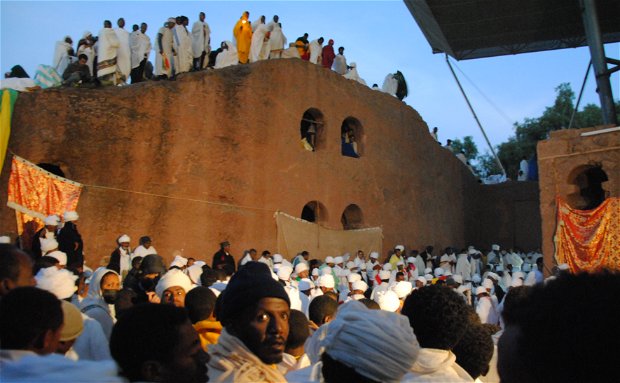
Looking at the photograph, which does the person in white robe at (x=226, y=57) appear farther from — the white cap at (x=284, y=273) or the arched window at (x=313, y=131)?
the white cap at (x=284, y=273)

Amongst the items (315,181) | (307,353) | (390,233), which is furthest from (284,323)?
(390,233)

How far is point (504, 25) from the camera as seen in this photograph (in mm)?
21844

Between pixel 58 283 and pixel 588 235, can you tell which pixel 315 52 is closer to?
pixel 588 235

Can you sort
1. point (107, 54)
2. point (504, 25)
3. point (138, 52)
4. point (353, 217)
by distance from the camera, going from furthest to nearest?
point (504, 25), point (353, 217), point (138, 52), point (107, 54)

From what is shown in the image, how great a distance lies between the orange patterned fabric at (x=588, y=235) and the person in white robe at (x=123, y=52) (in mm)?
10303

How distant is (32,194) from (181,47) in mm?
5845

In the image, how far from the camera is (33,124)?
41.2ft

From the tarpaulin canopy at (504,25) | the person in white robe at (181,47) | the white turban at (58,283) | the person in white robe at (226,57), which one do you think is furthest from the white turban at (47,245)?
the tarpaulin canopy at (504,25)

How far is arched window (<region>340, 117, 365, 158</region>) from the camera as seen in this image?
18438 mm

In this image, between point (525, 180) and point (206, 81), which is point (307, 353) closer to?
point (206, 81)

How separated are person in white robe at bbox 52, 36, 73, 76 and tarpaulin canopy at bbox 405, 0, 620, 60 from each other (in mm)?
9978

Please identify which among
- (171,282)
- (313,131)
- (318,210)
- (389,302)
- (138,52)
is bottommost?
(389,302)

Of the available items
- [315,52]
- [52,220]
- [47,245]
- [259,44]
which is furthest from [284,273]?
[315,52]

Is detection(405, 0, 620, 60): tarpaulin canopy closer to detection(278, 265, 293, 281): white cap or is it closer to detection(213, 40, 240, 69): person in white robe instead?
detection(213, 40, 240, 69): person in white robe
